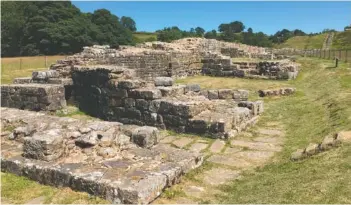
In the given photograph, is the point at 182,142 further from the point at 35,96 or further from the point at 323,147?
the point at 35,96

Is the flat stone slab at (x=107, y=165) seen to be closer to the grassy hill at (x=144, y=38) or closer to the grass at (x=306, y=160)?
the grass at (x=306, y=160)

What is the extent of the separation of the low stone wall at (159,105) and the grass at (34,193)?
16.1 ft

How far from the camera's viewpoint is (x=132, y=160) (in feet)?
25.3

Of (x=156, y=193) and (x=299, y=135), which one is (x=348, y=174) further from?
(x=299, y=135)

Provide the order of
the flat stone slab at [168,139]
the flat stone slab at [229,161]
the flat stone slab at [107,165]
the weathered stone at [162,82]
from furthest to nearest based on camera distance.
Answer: the weathered stone at [162,82] < the flat stone slab at [168,139] < the flat stone slab at [229,161] < the flat stone slab at [107,165]

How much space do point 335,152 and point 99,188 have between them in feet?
14.8

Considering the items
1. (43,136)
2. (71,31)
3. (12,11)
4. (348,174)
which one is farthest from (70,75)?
(12,11)

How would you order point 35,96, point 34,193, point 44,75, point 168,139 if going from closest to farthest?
point 34,193
point 168,139
point 35,96
point 44,75

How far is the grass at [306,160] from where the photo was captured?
254 inches

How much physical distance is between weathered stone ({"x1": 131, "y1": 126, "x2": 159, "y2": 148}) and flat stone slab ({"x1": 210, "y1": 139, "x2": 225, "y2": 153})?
5.10 feet

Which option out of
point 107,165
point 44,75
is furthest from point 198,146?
point 44,75

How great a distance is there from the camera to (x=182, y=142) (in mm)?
10641

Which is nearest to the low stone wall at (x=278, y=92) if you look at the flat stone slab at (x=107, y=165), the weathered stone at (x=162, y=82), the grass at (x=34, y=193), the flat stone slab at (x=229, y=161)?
the weathered stone at (x=162, y=82)

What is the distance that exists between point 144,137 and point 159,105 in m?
3.11
